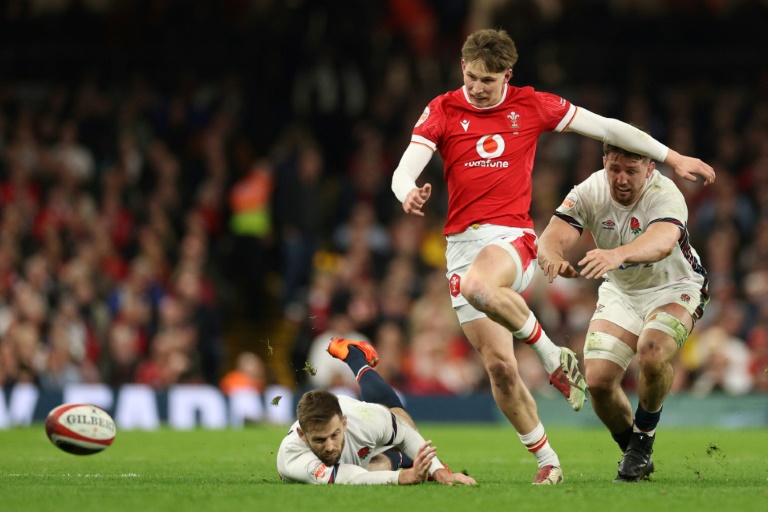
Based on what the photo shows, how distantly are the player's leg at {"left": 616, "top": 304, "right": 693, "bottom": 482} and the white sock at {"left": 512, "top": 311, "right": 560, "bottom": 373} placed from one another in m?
0.70

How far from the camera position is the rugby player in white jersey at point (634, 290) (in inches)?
365

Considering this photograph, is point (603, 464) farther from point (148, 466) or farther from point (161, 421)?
point (161, 421)

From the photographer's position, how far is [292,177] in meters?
19.0

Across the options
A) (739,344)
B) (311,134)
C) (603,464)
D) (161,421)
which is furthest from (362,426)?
(311,134)

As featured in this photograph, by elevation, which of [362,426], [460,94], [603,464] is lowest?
[603,464]

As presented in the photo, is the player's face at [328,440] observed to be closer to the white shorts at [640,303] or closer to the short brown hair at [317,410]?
the short brown hair at [317,410]

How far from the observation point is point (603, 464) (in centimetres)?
1148

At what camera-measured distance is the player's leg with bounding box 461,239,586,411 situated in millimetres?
8625

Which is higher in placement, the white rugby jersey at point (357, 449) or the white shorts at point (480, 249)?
the white shorts at point (480, 249)

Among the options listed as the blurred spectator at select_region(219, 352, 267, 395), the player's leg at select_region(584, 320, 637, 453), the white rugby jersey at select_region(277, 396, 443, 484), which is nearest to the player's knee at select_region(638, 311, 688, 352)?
the player's leg at select_region(584, 320, 637, 453)

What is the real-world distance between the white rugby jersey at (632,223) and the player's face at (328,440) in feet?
7.79

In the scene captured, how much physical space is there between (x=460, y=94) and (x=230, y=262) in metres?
10.3

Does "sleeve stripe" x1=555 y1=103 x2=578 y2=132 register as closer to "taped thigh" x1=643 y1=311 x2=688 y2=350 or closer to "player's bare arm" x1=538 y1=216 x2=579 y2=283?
"player's bare arm" x1=538 y1=216 x2=579 y2=283

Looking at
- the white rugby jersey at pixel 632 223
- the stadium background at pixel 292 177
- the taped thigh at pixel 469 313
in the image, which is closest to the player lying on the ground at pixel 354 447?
the taped thigh at pixel 469 313
